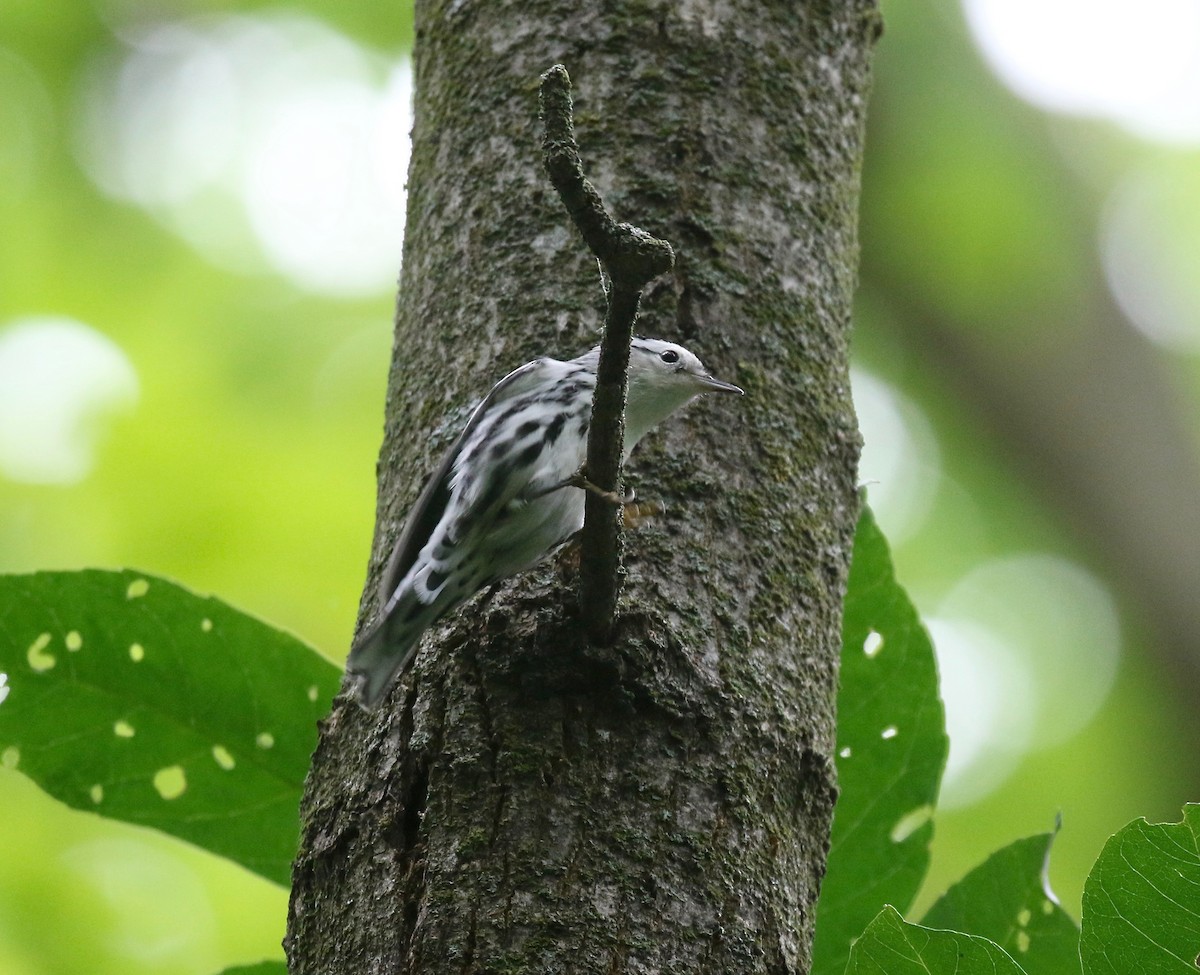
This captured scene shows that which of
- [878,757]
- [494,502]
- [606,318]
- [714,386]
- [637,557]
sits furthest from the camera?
[878,757]

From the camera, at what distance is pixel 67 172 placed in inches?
360

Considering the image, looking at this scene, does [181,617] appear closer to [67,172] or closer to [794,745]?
[794,745]

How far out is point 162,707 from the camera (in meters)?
2.87

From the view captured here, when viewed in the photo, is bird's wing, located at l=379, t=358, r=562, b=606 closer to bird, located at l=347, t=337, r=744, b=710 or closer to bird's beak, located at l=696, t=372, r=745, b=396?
bird, located at l=347, t=337, r=744, b=710

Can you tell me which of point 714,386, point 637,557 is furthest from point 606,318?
point 714,386

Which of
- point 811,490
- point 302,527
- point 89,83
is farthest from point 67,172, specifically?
point 811,490

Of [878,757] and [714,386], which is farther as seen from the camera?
[878,757]

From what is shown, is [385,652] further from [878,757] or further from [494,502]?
[878,757]

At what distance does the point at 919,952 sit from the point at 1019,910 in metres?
0.86

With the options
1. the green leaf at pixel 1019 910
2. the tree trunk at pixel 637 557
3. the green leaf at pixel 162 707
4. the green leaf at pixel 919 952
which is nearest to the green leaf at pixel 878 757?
the green leaf at pixel 1019 910

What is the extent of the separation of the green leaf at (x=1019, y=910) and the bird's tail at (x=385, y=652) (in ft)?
3.81

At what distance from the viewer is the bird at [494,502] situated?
7.95 ft

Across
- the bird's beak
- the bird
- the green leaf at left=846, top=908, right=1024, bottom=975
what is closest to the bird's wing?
the bird

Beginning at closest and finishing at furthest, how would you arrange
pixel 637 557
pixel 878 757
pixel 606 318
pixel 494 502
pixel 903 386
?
pixel 606 318 → pixel 637 557 → pixel 494 502 → pixel 878 757 → pixel 903 386
